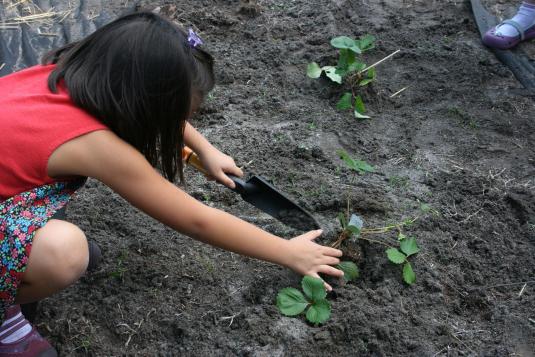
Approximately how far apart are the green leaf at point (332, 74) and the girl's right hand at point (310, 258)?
47.7 inches

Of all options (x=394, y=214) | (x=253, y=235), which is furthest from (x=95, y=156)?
(x=394, y=214)

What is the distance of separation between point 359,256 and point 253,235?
0.55 meters

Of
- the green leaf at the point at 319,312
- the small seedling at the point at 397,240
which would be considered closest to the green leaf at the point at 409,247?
the small seedling at the point at 397,240

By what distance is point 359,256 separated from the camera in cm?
212

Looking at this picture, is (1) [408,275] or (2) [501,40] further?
(2) [501,40]

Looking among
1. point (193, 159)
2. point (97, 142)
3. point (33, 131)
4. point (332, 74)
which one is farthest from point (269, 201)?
point (332, 74)

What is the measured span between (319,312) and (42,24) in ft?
8.24

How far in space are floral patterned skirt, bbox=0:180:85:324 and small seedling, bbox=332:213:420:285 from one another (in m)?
0.94

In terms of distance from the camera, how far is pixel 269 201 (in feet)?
7.07

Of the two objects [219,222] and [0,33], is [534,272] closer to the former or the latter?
[219,222]

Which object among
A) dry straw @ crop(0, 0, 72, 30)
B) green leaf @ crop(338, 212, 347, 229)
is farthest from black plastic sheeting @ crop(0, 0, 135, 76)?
green leaf @ crop(338, 212, 347, 229)

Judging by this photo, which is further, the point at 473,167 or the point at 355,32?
the point at 355,32

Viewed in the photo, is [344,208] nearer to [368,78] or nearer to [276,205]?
[276,205]

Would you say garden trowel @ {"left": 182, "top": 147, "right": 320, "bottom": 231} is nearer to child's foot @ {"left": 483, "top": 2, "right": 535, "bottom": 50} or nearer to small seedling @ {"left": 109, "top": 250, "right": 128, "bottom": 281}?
small seedling @ {"left": 109, "top": 250, "right": 128, "bottom": 281}
